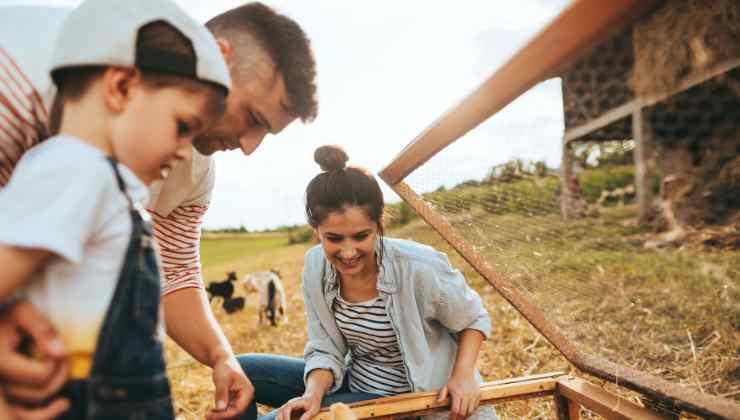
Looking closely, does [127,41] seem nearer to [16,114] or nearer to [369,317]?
[16,114]

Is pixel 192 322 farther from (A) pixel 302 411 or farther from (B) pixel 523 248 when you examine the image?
(B) pixel 523 248

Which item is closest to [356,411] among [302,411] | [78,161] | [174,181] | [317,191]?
[302,411]

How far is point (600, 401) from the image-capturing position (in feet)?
4.82

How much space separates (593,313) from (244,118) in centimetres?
187

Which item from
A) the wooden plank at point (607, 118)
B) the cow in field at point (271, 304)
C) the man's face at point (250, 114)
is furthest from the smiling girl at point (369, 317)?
the cow in field at point (271, 304)

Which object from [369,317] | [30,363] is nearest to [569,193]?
[369,317]

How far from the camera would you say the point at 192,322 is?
1.41 m

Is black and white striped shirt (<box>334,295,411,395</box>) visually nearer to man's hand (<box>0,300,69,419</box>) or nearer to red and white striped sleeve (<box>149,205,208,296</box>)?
red and white striped sleeve (<box>149,205,208,296</box>)

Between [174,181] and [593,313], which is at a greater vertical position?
[174,181]

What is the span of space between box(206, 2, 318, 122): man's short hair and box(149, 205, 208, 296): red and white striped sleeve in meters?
0.53

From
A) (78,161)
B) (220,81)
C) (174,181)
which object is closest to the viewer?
(78,161)

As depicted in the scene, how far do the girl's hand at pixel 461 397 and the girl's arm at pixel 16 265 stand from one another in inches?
48.1

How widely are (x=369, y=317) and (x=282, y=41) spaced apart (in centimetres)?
96

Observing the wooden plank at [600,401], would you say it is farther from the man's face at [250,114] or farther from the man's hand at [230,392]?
the man's face at [250,114]
